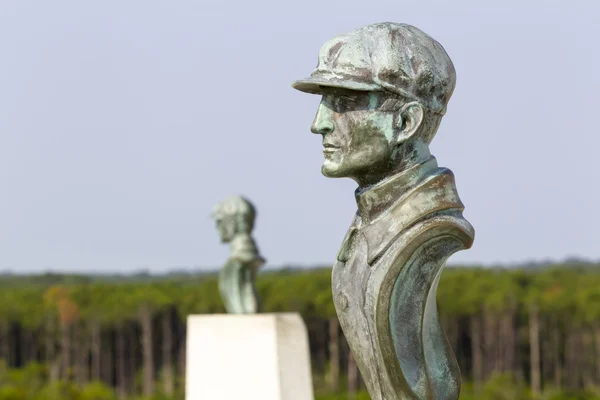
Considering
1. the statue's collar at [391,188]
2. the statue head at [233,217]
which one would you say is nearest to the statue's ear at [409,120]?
the statue's collar at [391,188]

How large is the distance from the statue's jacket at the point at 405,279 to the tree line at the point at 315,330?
30926 mm

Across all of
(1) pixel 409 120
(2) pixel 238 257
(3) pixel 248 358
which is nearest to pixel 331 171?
(1) pixel 409 120

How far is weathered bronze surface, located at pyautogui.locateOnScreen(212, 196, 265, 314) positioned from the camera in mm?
11891

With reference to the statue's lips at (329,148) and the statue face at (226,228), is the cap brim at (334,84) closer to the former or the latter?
the statue's lips at (329,148)

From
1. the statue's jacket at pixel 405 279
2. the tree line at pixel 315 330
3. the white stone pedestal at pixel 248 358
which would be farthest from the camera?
the tree line at pixel 315 330

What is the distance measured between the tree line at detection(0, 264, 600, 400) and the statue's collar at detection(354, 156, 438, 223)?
30990 mm

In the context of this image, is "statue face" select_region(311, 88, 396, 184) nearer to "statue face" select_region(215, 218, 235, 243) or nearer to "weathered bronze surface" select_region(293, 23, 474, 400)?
"weathered bronze surface" select_region(293, 23, 474, 400)

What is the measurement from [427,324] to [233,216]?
797 centimetres

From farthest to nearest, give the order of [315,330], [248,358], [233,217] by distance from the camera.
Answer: [315,330]
[233,217]
[248,358]

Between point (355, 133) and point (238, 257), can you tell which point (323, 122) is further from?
point (238, 257)

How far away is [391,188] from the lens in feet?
13.6

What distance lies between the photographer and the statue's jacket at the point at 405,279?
4.04 m

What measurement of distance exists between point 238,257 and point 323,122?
25.7ft

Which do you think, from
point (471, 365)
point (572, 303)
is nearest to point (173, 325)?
point (471, 365)
